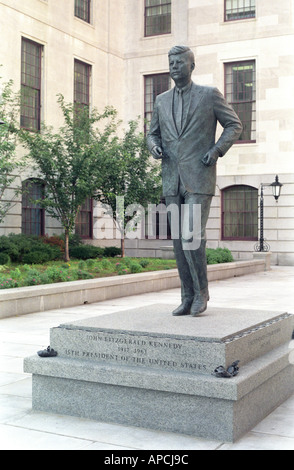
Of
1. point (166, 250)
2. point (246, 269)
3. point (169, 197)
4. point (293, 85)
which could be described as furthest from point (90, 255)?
point (169, 197)

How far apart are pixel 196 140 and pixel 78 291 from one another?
25.9 ft

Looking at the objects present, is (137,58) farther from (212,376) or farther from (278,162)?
(212,376)

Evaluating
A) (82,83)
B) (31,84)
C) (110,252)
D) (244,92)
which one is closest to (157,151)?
(110,252)

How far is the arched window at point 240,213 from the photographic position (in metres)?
29.8

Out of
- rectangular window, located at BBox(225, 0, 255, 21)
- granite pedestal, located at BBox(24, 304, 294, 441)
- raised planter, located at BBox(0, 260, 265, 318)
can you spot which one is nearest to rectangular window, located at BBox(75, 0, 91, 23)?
rectangular window, located at BBox(225, 0, 255, 21)

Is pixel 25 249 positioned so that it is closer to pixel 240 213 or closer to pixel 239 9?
pixel 240 213

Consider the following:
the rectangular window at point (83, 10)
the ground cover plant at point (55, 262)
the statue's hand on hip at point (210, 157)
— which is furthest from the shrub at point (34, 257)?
the statue's hand on hip at point (210, 157)

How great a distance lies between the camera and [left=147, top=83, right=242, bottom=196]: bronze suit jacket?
6.34m

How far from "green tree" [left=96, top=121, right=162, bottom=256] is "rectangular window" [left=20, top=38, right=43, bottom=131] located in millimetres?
4060

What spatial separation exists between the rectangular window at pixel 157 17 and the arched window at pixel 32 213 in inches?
478

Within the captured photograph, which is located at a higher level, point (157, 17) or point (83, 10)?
point (157, 17)

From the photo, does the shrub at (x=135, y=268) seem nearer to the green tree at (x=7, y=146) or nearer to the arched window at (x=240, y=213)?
the green tree at (x=7, y=146)

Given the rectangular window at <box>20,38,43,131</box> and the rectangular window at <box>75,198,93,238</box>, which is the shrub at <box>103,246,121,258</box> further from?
the rectangular window at <box>20,38,43,131</box>

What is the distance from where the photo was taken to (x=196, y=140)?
6359 millimetres
